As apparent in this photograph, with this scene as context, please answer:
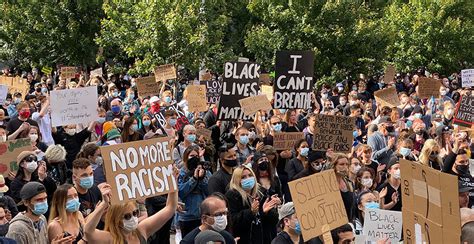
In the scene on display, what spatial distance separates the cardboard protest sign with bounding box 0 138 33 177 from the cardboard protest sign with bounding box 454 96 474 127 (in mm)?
7707

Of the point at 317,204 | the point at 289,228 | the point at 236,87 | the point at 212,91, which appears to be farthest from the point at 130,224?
the point at 212,91

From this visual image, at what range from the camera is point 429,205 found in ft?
22.4

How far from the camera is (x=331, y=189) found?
29.3 feet

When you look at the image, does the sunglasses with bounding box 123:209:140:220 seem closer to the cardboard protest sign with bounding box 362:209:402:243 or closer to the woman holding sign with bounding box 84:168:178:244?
the woman holding sign with bounding box 84:168:178:244

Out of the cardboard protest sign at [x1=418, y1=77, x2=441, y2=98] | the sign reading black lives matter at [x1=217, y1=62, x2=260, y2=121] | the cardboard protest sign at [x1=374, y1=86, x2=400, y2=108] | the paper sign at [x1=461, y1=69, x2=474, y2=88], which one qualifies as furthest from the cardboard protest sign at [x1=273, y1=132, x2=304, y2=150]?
the paper sign at [x1=461, y1=69, x2=474, y2=88]

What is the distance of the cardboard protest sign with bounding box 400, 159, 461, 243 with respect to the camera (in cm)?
650

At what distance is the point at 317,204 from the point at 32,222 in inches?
92.5

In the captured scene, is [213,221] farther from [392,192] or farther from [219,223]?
[392,192]

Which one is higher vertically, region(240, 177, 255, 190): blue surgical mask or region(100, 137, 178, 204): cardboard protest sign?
region(100, 137, 178, 204): cardboard protest sign

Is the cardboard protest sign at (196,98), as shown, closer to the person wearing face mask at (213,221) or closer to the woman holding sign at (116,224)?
the person wearing face mask at (213,221)

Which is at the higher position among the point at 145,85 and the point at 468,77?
the point at 145,85

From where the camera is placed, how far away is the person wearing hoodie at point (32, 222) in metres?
7.93

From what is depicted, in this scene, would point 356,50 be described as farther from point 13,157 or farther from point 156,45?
point 13,157

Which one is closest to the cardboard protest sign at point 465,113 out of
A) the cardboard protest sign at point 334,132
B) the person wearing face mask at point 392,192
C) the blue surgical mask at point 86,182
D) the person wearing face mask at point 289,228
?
the cardboard protest sign at point 334,132
